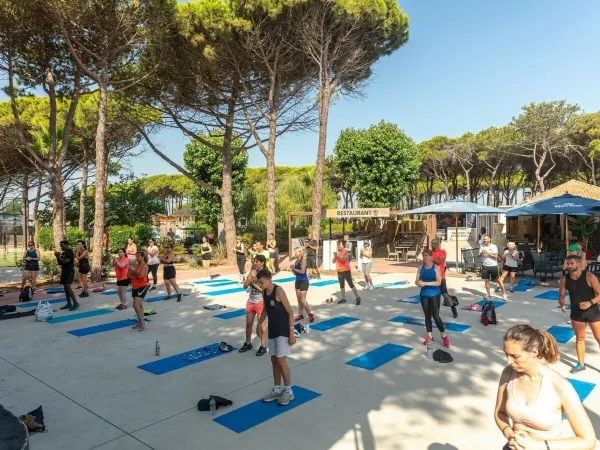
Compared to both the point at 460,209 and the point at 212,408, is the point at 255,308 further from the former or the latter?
the point at 460,209

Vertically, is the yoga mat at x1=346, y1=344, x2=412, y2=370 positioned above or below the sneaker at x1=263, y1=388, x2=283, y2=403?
below

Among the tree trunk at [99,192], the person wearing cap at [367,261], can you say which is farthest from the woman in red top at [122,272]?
the person wearing cap at [367,261]

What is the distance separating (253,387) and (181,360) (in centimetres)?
165

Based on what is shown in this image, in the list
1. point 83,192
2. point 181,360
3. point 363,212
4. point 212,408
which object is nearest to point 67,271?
point 181,360

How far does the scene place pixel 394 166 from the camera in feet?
98.9

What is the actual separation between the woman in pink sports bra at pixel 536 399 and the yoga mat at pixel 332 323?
5926 mm

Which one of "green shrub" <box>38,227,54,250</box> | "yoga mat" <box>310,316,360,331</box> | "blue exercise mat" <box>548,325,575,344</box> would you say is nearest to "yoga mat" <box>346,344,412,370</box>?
"yoga mat" <box>310,316,360,331</box>

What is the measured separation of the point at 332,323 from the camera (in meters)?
8.54

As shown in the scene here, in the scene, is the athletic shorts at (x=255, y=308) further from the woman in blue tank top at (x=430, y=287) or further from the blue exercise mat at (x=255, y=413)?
the woman in blue tank top at (x=430, y=287)

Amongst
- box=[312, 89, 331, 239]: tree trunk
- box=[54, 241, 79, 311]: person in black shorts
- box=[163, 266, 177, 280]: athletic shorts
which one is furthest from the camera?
box=[312, 89, 331, 239]: tree trunk

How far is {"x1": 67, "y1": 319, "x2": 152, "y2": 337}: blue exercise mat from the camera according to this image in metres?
8.12

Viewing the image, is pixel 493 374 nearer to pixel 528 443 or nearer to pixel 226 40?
pixel 528 443

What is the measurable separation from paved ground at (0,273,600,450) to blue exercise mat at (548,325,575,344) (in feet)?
0.70

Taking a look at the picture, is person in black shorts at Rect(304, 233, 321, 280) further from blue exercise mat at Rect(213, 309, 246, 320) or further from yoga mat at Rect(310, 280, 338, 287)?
blue exercise mat at Rect(213, 309, 246, 320)
